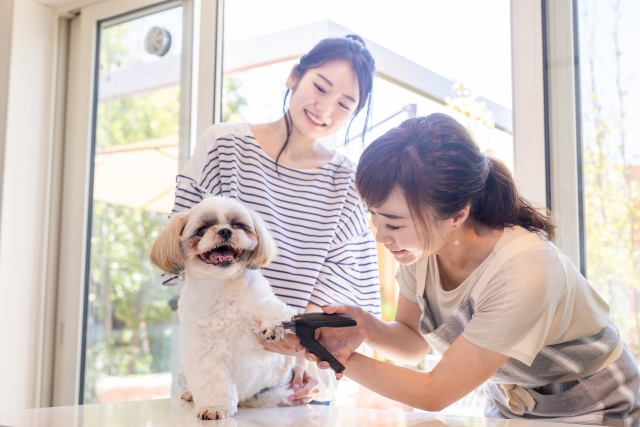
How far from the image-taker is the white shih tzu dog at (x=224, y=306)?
51.7 inches

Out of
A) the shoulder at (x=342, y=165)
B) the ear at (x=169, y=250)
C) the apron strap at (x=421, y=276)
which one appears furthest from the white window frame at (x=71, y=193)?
the apron strap at (x=421, y=276)

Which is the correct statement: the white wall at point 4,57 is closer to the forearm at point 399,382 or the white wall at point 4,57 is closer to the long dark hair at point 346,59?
the long dark hair at point 346,59

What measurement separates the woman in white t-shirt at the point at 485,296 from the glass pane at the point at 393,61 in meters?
0.71

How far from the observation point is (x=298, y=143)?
6.02 feet

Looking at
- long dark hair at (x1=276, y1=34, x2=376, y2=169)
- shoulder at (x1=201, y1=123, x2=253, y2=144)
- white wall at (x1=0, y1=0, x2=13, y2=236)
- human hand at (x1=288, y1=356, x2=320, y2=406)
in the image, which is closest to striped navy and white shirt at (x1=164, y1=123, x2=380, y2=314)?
shoulder at (x1=201, y1=123, x2=253, y2=144)

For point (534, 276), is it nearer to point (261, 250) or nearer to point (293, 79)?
point (261, 250)

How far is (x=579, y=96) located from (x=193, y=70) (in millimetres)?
1602

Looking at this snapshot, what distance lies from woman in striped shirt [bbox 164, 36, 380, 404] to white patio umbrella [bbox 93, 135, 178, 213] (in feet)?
3.19

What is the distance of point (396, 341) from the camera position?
4.98ft

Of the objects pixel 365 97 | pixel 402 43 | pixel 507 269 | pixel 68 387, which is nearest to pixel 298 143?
pixel 365 97

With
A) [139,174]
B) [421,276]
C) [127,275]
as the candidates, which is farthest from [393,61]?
[127,275]

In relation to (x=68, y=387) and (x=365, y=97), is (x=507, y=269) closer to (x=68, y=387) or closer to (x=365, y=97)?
(x=365, y=97)

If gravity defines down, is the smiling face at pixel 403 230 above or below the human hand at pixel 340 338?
above

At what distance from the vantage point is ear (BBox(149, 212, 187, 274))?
1.38 metres
